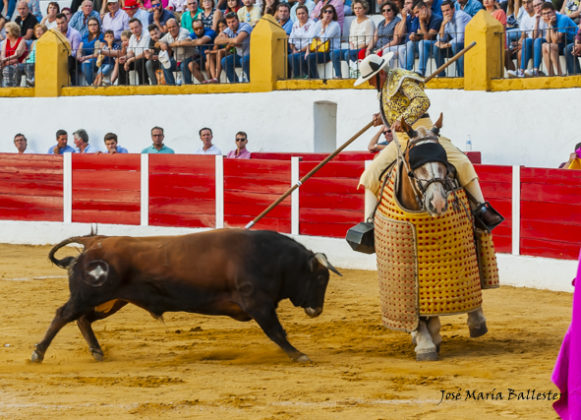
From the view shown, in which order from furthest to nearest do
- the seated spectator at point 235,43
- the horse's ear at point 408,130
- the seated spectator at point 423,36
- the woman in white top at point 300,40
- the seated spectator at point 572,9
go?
the seated spectator at point 235,43 < the woman in white top at point 300,40 < the seated spectator at point 423,36 < the seated spectator at point 572,9 < the horse's ear at point 408,130

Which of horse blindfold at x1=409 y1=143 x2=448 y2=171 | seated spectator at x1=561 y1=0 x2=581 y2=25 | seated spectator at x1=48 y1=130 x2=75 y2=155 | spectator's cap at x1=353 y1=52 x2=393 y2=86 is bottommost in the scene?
seated spectator at x1=48 y1=130 x2=75 y2=155

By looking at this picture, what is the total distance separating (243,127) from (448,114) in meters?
3.01

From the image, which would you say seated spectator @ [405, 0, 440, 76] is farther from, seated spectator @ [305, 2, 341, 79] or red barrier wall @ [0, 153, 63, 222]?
red barrier wall @ [0, 153, 63, 222]

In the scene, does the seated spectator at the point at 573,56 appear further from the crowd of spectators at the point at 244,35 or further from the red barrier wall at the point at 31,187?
the red barrier wall at the point at 31,187

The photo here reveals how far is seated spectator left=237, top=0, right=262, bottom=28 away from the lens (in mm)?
14688

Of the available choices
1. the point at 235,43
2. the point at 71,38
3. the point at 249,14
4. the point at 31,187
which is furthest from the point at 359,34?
the point at 71,38

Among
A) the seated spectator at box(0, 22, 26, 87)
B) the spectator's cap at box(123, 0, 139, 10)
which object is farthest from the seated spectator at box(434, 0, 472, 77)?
the seated spectator at box(0, 22, 26, 87)

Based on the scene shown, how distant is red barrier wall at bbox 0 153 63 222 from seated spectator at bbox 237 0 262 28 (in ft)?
11.1

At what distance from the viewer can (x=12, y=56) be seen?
1669cm

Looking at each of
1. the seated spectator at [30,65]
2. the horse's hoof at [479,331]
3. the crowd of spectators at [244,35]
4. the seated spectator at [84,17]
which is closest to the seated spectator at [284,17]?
the crowd of spectators at [244,35]

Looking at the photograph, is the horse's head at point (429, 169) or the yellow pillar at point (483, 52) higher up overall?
the yellow pillar at point (483, 52)

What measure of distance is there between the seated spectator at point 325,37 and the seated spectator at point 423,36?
1197 millimetres

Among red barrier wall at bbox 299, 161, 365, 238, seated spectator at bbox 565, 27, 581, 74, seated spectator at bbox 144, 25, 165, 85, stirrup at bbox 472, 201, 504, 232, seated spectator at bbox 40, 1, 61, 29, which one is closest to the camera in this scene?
stirrup at bbox 472, 201, 504, 232

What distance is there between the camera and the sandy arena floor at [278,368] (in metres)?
4.88
